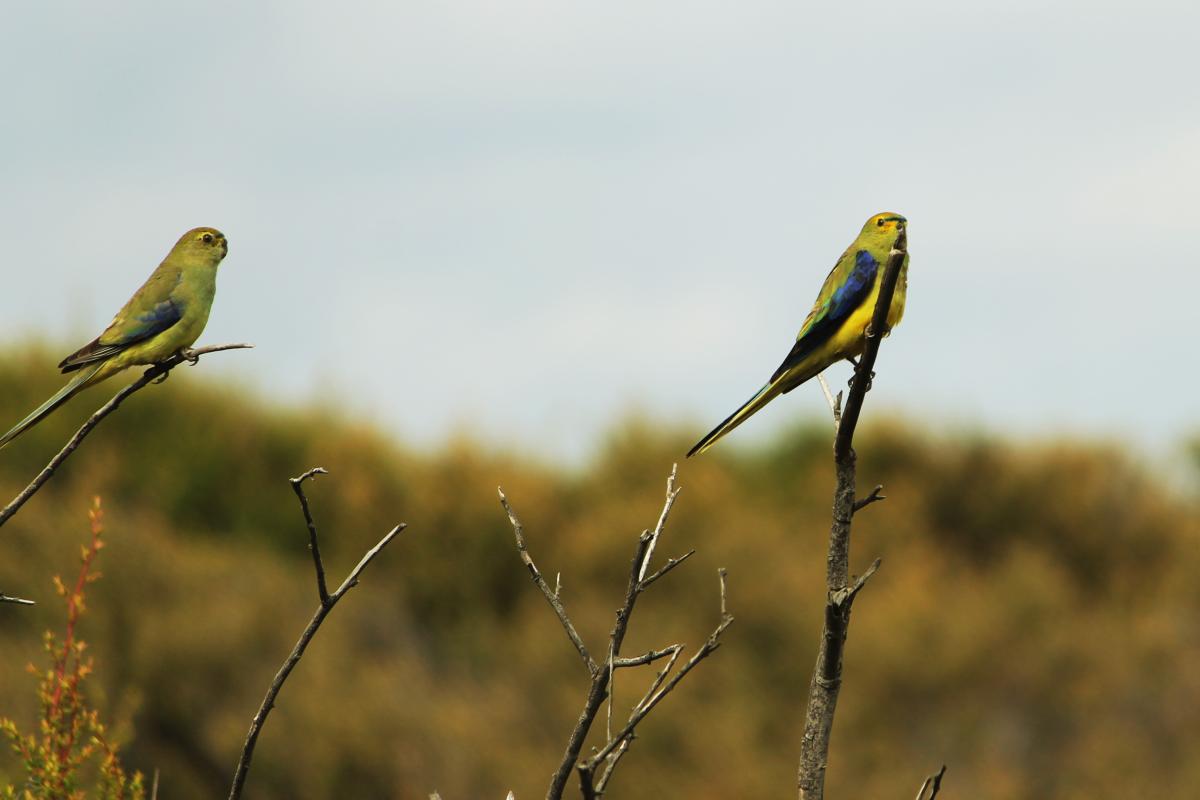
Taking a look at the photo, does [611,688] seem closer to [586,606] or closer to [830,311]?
[830,311]

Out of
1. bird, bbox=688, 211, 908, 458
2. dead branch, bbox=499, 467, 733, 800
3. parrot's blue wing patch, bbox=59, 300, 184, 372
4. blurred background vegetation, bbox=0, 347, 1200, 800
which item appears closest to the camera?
dead branch, bbox=499, 467, 733, 800

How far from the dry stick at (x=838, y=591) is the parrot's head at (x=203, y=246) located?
7.44 ft

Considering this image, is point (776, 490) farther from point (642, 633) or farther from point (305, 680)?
point (305, 680)

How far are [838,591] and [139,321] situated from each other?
2.39 metres

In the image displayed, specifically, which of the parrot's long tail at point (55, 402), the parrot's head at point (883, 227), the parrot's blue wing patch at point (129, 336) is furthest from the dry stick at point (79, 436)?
the parrot's head at point (883, 227)

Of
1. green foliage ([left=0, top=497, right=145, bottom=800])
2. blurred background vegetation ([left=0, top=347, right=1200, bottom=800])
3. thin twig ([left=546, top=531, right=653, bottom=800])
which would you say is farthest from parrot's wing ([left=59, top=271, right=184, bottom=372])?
blurred background vegetation ([left=0, top=347, right=1200, bottom=800])

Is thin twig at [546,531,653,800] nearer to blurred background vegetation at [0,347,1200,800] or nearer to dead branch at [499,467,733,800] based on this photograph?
dead branch at [499,467,733,800]

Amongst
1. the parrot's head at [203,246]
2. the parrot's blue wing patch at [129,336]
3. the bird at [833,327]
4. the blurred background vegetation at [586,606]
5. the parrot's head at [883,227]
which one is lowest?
the blurred background vegetation at [586,606]

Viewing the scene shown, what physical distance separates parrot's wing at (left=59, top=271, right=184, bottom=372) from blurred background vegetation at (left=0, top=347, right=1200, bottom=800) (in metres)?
12.0

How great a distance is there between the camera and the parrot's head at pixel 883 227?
5594 millimetres

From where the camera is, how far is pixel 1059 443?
951 inches

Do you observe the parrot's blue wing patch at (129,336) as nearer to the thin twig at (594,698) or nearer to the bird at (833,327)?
the bird at (833,327)

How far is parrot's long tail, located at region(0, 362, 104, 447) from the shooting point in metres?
2.99

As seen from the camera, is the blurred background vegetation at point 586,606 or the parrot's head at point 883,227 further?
the blurred background vegetation at point 586,606
